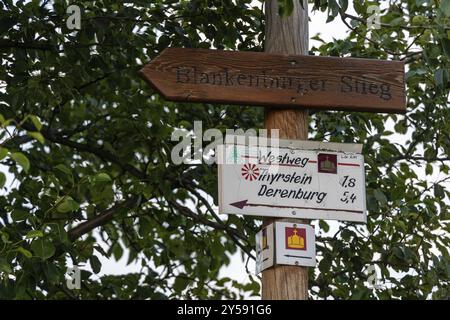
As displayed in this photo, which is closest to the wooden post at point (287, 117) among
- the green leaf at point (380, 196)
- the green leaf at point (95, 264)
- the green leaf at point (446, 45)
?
the green leaf at point (446, 45)

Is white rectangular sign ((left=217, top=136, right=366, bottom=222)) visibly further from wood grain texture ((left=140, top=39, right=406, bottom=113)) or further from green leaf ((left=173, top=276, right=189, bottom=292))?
green leaf ((left=173, top=276, right=189, bottom=292))

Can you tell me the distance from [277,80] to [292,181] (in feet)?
1.33

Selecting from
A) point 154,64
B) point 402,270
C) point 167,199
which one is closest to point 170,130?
point 167,199

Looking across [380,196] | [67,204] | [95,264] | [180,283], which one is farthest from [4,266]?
[180,283]

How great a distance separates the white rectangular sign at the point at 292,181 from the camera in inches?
145

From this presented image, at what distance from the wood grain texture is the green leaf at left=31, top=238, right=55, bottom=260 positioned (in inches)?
45.4

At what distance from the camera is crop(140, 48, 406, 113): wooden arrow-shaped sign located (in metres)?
3.76

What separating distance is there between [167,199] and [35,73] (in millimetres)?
1101

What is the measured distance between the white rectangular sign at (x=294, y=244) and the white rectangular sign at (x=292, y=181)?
48mm

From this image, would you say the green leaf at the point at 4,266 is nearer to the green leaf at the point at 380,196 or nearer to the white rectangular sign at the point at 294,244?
the white rectangular sign at the point at 294,244

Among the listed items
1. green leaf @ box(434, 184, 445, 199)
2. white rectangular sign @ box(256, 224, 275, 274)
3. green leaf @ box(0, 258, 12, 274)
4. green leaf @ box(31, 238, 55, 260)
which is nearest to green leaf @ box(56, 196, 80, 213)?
green leaf @ box(31, 238, 55, 260)

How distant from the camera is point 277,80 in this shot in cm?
382
